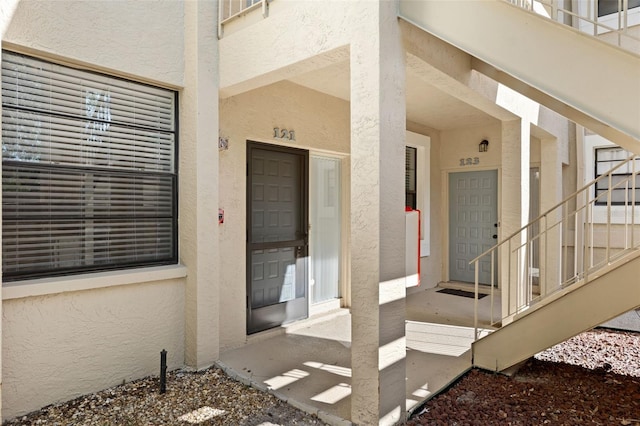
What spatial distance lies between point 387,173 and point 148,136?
2.51 meters

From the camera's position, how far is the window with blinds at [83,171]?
3.06 metres

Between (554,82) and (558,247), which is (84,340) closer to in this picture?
(554,82)

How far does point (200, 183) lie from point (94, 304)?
1.43 m

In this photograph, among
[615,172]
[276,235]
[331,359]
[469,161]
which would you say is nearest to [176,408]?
[331,359]

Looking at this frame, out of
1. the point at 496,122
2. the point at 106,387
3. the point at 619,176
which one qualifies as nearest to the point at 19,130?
the point at 106,387

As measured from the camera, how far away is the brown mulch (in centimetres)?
291

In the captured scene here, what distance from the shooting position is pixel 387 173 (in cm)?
274

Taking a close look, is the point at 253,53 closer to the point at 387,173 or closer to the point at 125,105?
the point at 125,105

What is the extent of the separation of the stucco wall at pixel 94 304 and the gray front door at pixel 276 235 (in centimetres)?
89

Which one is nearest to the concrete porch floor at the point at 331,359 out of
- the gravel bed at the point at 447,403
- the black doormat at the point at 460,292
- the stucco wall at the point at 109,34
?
the gravel bed at the point at 447,403

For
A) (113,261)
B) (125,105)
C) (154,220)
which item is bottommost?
(113,261)

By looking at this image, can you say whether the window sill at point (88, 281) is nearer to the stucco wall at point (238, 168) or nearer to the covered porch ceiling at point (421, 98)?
the stucco wall at point (238, 168)

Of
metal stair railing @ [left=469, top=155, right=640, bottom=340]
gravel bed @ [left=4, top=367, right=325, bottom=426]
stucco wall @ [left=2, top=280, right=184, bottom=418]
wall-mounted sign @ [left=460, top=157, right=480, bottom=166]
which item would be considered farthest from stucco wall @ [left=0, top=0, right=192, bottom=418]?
wall-mounted sign @ [left=460, top=157, right=480, bottom=166]

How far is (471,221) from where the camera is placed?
7473 mm
